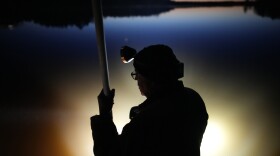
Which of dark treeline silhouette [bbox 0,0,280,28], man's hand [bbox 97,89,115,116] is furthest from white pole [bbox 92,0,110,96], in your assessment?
dark treeline silhouette [bbox 0,0,280,28]

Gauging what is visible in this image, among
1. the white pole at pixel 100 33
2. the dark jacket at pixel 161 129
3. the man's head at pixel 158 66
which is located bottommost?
the dark jacket at pixel 161 129

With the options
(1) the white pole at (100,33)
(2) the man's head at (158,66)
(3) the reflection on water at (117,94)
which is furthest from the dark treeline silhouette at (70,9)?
(1) the white pole at (100,33)

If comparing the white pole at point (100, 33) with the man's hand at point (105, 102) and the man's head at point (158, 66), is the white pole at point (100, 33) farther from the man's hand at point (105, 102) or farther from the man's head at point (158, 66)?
the man's head at point (158, 66)

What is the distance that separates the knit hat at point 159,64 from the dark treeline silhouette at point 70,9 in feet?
78.6

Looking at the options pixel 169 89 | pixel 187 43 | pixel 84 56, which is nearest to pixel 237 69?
pixel 187 43

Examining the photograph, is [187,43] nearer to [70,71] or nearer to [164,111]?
[70,71]

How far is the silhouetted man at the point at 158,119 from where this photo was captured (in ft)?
3.70

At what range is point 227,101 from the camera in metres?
6.51

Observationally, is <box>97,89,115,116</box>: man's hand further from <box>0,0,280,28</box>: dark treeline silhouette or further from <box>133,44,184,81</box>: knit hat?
<box>0,0,280,28</box>: dark treeline silhouette

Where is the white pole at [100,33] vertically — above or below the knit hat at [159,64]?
above

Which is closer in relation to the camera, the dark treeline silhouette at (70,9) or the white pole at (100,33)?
the white pole at (100,33)

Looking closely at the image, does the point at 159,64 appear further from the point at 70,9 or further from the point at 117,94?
the point at 70,9

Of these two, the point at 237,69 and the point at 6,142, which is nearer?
the point at 6,142

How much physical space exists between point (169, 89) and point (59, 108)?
222 inches
